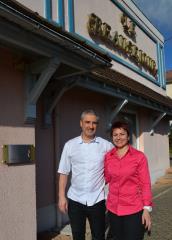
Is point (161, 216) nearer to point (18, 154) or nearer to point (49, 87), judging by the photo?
point (49, 87)

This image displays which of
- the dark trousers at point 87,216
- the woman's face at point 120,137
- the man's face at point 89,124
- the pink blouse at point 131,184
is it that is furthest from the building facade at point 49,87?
the pink blouse at point 131,184

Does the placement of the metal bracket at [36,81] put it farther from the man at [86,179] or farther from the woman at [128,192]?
the woman at [128,192]

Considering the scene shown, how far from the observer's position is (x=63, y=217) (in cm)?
672

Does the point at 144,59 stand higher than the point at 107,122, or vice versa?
the point at 144,59

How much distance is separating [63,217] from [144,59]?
7.45m

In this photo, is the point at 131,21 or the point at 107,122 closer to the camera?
the point at 107,122

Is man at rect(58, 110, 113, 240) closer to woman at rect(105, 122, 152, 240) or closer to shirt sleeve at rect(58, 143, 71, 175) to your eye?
shirt sleeve at rect(58, 143, 71, 175)

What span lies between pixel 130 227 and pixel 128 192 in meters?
0.30

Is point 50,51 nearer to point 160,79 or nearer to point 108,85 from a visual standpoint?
point 108,85

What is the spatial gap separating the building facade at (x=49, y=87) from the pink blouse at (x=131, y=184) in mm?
1649

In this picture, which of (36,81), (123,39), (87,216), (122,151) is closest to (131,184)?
(122,151)

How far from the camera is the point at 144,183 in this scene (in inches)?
132

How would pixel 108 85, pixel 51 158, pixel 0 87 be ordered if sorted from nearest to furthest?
pixel 0 87 < pixel 51 158 < pixel 108 85

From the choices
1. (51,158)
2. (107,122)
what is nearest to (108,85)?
(107,122)
